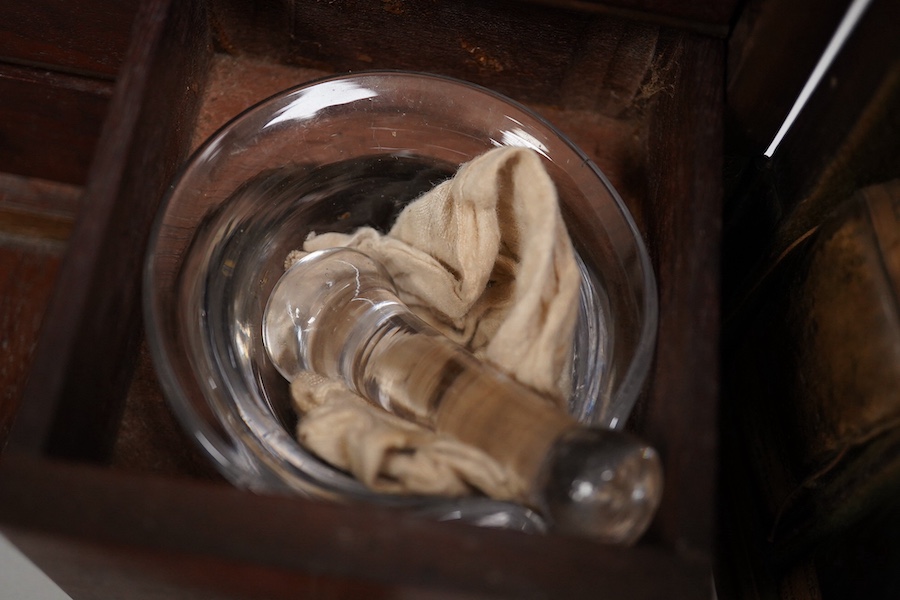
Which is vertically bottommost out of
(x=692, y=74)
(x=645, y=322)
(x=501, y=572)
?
(x=501, y=572)

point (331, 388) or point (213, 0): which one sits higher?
point (213, 0)

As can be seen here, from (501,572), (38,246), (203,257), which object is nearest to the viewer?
(501,572)

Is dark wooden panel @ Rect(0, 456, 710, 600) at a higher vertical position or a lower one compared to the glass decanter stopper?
lower

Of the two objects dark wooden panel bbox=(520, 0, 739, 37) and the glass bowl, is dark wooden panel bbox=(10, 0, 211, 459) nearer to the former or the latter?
the glass bowl

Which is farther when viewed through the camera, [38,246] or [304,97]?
[38,246]

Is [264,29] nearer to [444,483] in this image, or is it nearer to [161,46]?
[161,46]

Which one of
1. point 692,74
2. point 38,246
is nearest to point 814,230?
point 692,74

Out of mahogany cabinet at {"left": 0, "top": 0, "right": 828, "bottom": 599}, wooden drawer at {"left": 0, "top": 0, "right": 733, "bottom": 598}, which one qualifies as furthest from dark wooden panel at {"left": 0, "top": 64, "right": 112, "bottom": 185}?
wooden drawer at {"left": 0, "top": 0, "right": 733, "bottom": 598}
